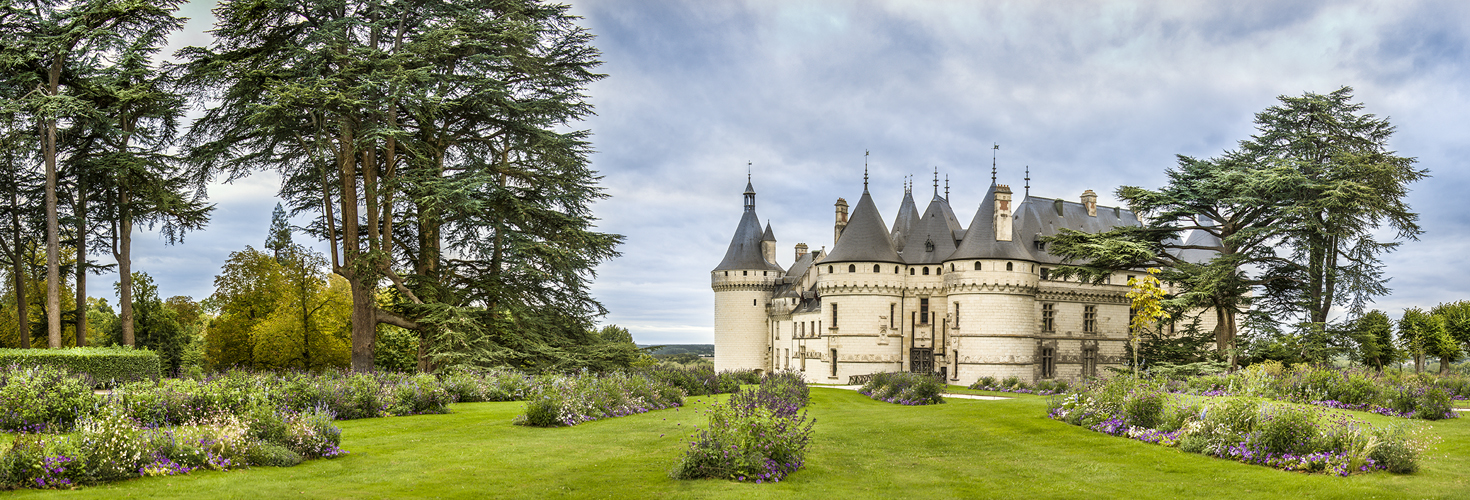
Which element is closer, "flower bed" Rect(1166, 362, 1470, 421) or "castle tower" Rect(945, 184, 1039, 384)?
"flower bed" Rect(1166, 362, 1470, 421)

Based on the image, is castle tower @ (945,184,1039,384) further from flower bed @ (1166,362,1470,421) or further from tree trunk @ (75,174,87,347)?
tree trunk @ (75,174,87,347)

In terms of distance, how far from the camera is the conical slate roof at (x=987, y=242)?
38.8m

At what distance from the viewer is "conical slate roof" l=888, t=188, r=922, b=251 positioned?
141 feet

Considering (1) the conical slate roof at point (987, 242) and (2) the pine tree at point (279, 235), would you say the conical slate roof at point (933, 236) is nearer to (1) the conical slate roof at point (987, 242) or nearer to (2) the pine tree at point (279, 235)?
(1) the conical slate roof at point (987, 242)

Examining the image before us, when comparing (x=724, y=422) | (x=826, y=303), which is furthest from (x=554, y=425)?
(x=826, y=303)

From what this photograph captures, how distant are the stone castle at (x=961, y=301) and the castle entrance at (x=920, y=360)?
0.16 ft

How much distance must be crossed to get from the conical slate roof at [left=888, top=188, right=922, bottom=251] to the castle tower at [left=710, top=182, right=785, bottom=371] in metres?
10.1

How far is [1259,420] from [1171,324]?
2963 cm

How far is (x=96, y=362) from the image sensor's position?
694 inches

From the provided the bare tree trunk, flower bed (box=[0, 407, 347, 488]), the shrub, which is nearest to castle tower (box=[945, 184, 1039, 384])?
flower bed (box=[0, 407, 347, 488])

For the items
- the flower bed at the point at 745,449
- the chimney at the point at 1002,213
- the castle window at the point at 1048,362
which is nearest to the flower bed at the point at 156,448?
the flower bed at the point at 745,449

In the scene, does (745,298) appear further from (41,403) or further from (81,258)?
(41,403)

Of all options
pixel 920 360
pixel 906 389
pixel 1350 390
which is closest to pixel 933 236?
pixel 920 360

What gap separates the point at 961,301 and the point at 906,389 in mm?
17559
